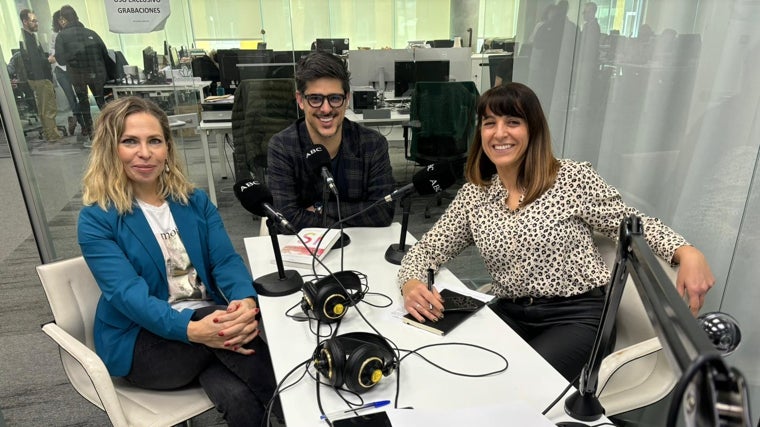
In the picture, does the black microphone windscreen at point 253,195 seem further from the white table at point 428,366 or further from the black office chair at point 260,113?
the black office chair at point 260,113

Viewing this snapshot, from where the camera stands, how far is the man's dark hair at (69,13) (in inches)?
113

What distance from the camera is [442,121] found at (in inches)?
162

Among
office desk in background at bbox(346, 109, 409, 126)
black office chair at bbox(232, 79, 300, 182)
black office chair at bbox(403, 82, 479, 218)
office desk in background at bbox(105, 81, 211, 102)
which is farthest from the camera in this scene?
office desk in background at bbox(346, 109, 409, 126)

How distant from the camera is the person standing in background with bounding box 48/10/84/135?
113 inches

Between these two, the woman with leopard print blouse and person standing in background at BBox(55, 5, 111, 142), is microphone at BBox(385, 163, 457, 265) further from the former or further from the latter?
person standing in background at BBox(55, 5, 111, 142)

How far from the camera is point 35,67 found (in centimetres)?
283

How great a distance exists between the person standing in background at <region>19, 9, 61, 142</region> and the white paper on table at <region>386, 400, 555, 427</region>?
2983 millimetres

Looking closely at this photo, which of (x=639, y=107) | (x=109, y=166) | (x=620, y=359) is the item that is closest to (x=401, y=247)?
(x=620, y=359)

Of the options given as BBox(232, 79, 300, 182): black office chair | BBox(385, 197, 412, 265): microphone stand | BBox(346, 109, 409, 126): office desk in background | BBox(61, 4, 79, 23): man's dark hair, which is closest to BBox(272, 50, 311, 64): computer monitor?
BBox(232, 79, 300, 182): black office chair

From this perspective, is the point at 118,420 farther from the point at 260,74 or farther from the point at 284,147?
the point at 260,74

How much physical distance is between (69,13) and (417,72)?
9.36ft

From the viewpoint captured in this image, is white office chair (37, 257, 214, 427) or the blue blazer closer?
white office chair (37, 257, 214, 427)

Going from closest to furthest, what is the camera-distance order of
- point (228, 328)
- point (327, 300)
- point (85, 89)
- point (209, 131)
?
point (327, 300) → point (228, 328) → point (85, 89) → point (209, 131)

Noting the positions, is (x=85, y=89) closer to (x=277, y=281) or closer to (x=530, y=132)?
(x=277, y=281)
